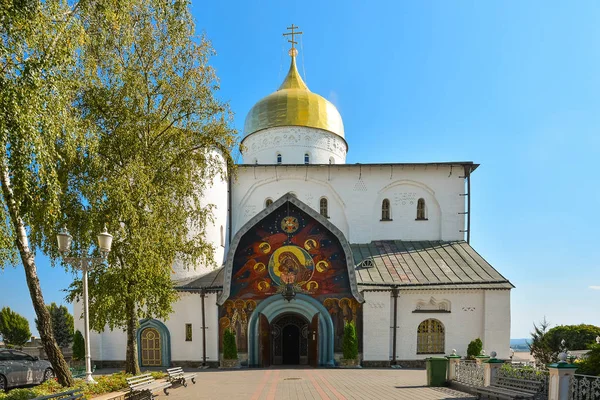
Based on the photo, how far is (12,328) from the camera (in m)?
34.6

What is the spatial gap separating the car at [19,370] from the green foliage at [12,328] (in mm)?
24335

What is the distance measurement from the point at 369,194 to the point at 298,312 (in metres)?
8.66

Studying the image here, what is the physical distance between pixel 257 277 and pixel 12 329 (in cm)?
2854

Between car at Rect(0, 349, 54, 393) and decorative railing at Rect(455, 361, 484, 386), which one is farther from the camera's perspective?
car at Rect(0, 349, 54, 393)

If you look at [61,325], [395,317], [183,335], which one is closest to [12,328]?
[61,325]

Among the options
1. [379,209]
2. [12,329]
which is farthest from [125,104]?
[12,329]

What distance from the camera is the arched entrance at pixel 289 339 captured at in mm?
18812

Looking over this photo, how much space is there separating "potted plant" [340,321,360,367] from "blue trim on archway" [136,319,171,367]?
7904mm

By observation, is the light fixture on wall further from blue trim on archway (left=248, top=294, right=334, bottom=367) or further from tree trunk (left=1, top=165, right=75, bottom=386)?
tree trunk (left=1, top=165, right=75, bottom=386)

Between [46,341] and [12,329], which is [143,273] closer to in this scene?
[46,341]

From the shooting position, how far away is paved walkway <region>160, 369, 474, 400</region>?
1099 centimetres

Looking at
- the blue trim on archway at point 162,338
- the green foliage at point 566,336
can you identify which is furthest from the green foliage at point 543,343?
the blue trim on archway at point 162,338

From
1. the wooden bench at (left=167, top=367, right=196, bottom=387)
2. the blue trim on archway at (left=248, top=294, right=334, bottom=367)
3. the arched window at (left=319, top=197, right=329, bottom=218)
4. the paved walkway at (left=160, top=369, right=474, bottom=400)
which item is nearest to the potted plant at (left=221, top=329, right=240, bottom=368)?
the blue trim on archway at (left=248, top=294, right=334, bottom=367)

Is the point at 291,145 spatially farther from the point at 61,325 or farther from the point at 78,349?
the point at 61,325
